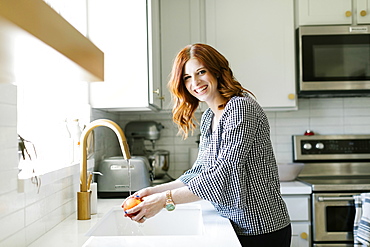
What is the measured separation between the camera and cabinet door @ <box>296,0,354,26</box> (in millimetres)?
3111

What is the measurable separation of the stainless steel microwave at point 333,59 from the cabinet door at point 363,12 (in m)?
0.11

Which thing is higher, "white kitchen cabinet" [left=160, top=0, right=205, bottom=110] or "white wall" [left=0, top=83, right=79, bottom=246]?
"white kitchen cabinet" [left=160, top=0, right=205, bottom=110]

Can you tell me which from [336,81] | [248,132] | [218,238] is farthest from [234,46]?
[218,238]

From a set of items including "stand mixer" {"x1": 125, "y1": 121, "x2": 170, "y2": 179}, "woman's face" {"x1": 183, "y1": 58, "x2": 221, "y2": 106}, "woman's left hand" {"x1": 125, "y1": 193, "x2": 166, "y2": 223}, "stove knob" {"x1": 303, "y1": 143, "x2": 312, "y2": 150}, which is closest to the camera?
"woman's left hand" {"x1": 125, "y1": 193, "x2": 166, "y2": 223}


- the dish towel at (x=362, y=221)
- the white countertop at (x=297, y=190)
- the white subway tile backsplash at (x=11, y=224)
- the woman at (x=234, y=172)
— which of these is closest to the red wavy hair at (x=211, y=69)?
the woman at (x=234, y=172)

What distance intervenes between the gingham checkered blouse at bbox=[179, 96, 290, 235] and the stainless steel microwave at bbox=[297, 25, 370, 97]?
5.08 feet

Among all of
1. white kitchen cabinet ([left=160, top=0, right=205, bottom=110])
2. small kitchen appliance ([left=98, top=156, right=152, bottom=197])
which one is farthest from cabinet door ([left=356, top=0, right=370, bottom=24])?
small kitchen appliance ([left=98, top=156, right=152, bottom=197])

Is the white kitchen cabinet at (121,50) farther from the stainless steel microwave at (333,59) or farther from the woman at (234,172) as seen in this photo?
the stainless steel microwave at (333,59)

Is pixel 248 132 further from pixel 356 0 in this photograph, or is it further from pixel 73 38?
pixel 356 0

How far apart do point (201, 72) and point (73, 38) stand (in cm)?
126

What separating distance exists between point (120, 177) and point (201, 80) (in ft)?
3.08

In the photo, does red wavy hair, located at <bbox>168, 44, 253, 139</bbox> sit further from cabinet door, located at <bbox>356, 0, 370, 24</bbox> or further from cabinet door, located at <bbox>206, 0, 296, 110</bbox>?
cabinet door, located at <bbox>356, 0, 370, 24</bbox>

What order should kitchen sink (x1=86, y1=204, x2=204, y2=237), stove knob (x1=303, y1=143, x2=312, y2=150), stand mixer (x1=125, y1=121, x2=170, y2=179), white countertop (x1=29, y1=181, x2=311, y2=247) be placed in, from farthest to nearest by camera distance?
stove knob (x1=303, y1=143, x2=312, y2=150) < stand mixer (x1=125, y1=121, x2=170, y2=179) < kitchen sink (x1=86, y1=204, x2=204, y2=237) < white countertop (x1=29, y1=181, x2=311, y2=247)

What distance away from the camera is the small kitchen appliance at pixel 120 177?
8.13 feet
